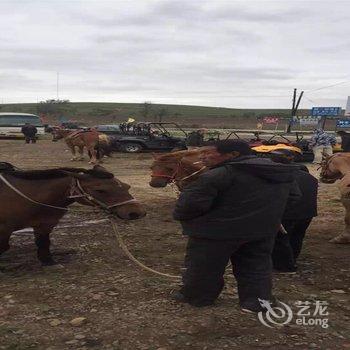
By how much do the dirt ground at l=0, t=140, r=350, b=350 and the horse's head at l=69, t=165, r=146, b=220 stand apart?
2.35 feet

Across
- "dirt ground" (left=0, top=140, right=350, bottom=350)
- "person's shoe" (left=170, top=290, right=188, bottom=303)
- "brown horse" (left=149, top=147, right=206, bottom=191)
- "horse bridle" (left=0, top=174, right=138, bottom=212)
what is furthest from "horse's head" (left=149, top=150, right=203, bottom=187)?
"person's shoe" (left=170, top=290, right=188, bottom=303)

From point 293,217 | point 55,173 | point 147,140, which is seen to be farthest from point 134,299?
point 147,140

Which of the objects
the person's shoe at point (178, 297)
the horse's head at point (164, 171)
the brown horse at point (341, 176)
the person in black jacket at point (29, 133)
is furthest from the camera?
the person in black jacket at point (29, 133)

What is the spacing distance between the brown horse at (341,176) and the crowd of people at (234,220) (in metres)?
2.94

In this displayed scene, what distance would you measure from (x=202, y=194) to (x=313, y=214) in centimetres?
243

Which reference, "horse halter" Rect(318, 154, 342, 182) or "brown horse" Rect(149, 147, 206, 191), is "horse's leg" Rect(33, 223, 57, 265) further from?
"horse halter" Rect(318, 154, 342, 182)

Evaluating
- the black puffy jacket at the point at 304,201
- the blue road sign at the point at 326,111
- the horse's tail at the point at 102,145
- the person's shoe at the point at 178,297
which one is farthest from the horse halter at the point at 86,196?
the blue road sign at the point at 326,111

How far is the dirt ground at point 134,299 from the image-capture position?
412cm

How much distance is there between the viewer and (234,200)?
439 centimetres

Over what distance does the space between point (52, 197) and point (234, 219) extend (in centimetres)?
239

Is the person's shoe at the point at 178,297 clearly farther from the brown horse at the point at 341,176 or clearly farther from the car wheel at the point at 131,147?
the car wheel at the point at 131,147

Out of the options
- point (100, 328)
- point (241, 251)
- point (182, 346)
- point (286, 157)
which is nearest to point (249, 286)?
point (241, 251)

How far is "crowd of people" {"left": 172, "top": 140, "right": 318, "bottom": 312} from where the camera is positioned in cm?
435

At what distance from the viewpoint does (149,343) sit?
4059 millimetres
